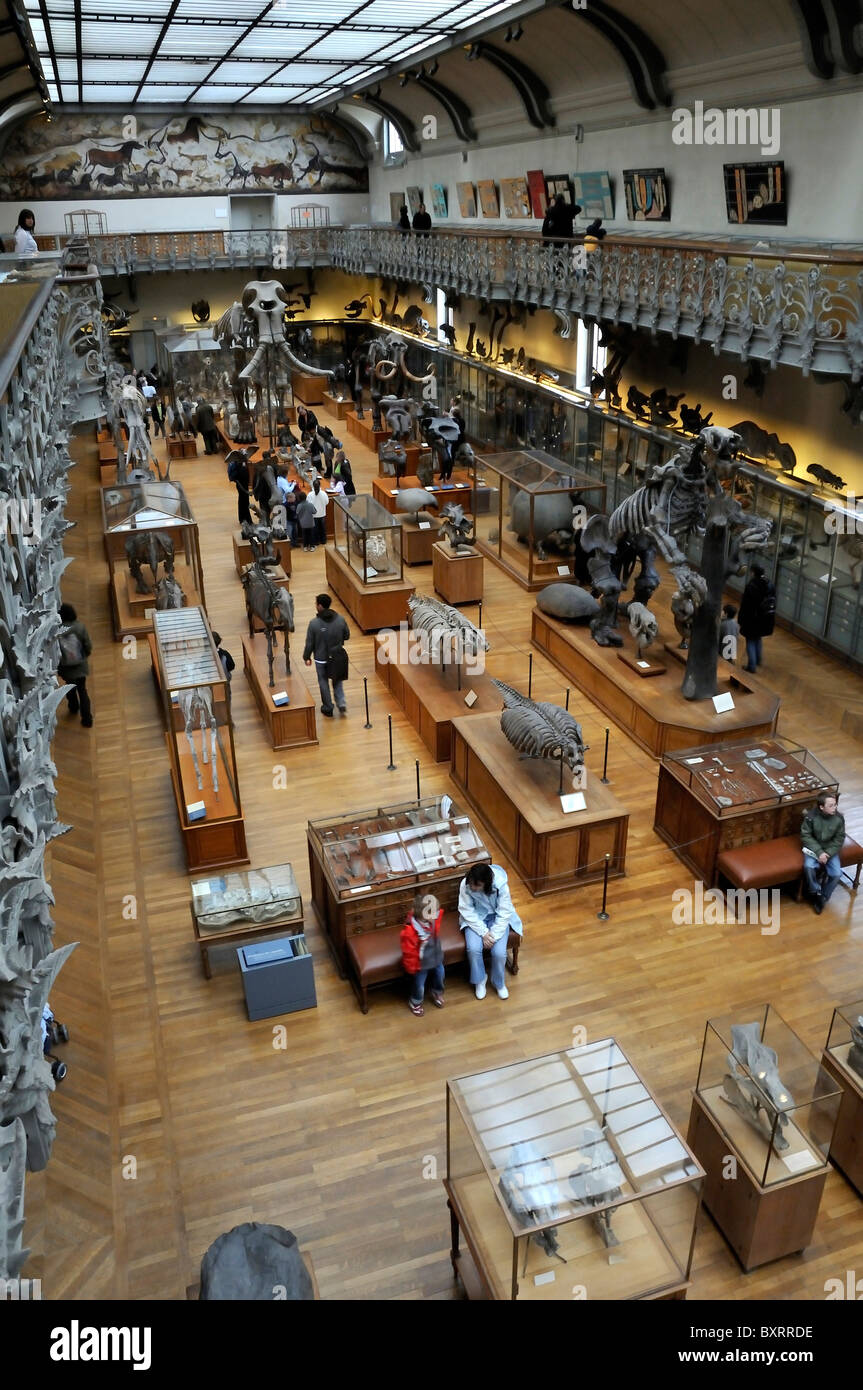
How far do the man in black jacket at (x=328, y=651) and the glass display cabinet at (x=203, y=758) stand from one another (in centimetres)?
132

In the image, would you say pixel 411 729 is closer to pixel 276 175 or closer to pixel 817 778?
pixel 817 778

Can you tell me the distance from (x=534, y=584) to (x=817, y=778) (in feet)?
23.8

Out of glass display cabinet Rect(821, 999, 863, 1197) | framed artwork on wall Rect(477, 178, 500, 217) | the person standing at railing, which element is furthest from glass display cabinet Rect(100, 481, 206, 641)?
A: framed artwork on wall Rect(477, 178, 500, 217)

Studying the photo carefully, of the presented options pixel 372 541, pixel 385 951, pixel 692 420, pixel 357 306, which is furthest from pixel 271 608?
pixel 357 306

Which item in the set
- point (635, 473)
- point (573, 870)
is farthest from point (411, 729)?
point (635, 473)

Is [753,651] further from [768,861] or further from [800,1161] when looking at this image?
[800,1161]

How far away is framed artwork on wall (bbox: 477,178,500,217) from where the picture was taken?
25172 mm

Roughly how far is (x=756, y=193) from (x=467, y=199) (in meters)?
14.3

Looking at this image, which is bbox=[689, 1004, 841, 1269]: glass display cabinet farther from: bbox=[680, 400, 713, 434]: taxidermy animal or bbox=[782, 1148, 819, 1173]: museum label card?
bbox=[680, 400, 713, 434]: taxidermy animal

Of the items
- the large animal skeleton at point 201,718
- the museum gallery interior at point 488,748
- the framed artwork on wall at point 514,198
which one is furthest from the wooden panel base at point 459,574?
the framed artwork on wall at point 514,198

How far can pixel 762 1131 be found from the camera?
559 cm

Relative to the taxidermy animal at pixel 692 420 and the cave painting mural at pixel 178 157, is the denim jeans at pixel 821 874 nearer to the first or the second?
the taxidermy animal at pixel 692 420

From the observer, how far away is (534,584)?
15.4m

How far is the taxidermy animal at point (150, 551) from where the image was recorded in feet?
45.1
